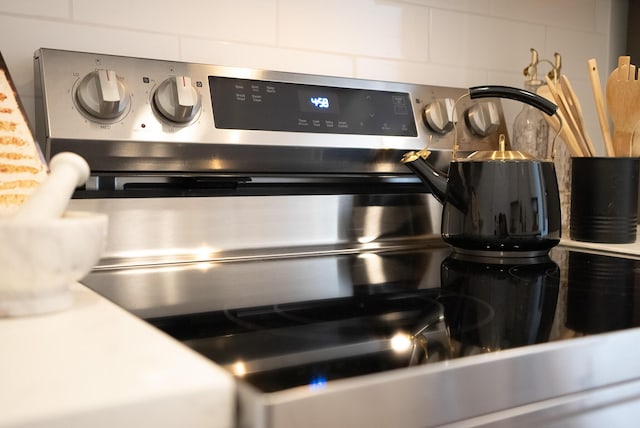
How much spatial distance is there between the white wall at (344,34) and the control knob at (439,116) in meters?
0.13

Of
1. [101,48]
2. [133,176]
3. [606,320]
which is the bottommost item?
[606,320]

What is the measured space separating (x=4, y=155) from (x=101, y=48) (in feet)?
0.92

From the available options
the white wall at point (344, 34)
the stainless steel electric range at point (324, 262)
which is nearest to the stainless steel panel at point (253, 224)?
the stainless steel electric range at point (324, 262)

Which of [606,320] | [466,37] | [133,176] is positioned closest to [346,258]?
[133,176]

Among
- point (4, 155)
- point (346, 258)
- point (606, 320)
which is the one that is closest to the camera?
point (606, 320)

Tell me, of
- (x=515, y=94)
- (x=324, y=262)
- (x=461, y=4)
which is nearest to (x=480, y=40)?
(x=461, y=4)

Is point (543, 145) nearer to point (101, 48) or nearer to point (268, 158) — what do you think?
point (268, 158)

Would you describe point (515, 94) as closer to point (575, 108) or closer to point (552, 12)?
point (575, 108)

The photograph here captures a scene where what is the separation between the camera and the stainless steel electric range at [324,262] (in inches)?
15.5

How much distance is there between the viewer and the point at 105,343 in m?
0.40

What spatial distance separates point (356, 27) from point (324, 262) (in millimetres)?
441

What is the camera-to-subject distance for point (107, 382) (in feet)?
1.09

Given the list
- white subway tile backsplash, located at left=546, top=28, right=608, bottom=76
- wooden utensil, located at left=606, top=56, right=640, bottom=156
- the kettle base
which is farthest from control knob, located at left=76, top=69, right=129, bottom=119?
white subway tile backsplash, located at left=546, top=28, right=608, bottom=76

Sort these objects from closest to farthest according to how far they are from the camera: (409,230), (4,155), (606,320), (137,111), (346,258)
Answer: (606,320)
(4,155)
(137,111)
(346,258)
(409,230)
